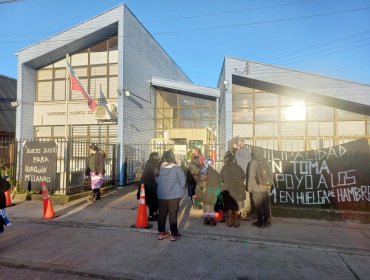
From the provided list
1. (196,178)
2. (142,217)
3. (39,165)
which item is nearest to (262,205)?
(196,178)

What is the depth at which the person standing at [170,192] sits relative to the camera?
5602mm

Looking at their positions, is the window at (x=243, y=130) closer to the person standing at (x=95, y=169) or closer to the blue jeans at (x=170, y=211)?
the person standing at (x=95, y=169)

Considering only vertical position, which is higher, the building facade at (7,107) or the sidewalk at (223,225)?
→ the building facade at (7,107)

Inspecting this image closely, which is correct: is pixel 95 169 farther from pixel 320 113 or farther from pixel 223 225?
pixel 320 113

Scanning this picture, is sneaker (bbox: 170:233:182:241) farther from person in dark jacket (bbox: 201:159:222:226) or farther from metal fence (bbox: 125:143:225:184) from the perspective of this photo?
metal fence (bbox: 125:143:225:184)

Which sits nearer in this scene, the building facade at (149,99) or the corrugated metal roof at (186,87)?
the building facade at (149,99)

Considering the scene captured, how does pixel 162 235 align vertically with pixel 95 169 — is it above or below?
below

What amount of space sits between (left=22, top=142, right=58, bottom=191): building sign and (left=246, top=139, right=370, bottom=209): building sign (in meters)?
7.30

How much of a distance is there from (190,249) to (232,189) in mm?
1915

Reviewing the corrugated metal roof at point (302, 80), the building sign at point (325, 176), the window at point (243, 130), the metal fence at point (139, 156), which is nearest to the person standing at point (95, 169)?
the metal fence at point (139, 156)

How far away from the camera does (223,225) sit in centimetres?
674

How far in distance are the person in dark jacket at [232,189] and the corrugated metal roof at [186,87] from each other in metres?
9.63

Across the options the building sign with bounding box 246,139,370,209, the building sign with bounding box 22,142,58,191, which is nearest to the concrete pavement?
the building sign with bounding box 246,139,370,209

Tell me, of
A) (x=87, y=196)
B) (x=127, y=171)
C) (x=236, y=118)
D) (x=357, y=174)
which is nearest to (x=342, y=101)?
(x=236, y=118)
